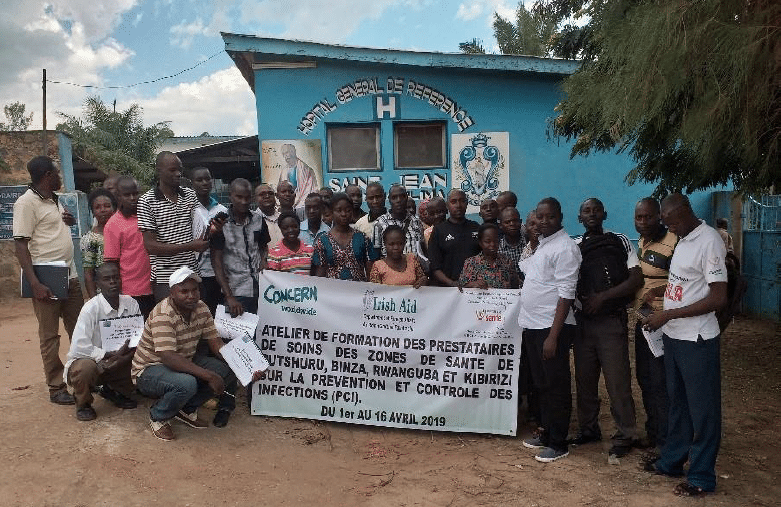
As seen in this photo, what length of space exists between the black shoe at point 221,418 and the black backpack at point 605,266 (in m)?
2.89

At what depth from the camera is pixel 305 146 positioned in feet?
30.8

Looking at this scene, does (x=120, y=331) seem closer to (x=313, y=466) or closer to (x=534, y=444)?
(x=313, y=466)

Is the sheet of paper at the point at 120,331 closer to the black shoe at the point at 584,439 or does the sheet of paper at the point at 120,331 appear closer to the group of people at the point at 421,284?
the group of people at the point at 421,284

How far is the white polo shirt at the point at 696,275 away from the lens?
3408 mm

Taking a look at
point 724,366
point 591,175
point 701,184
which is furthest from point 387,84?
point 724,366

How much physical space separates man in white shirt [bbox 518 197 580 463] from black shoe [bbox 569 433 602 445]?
0.23m

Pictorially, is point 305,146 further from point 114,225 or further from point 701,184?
point 701,184

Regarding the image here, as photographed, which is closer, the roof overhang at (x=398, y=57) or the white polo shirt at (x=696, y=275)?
the white polo shirt at (x=696, y=275)

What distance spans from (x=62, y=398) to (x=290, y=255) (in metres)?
2.16

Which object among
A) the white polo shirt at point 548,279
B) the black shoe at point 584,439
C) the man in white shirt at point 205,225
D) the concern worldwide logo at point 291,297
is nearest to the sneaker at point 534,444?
the black shoe at point 584,439

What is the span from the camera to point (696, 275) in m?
3.49

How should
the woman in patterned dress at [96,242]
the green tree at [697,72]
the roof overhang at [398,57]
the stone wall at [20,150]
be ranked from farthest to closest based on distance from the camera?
the stone wall at [20,150]
the roof overhang at [398,57]
the woman in patterned dress at [96,242]
the green tree at [697,72]

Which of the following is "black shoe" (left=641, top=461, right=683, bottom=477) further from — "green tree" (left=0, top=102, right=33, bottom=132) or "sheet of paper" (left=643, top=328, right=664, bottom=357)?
"green tree" (left=0, top=102, right=33, bottom=132)

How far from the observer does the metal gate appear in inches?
365
